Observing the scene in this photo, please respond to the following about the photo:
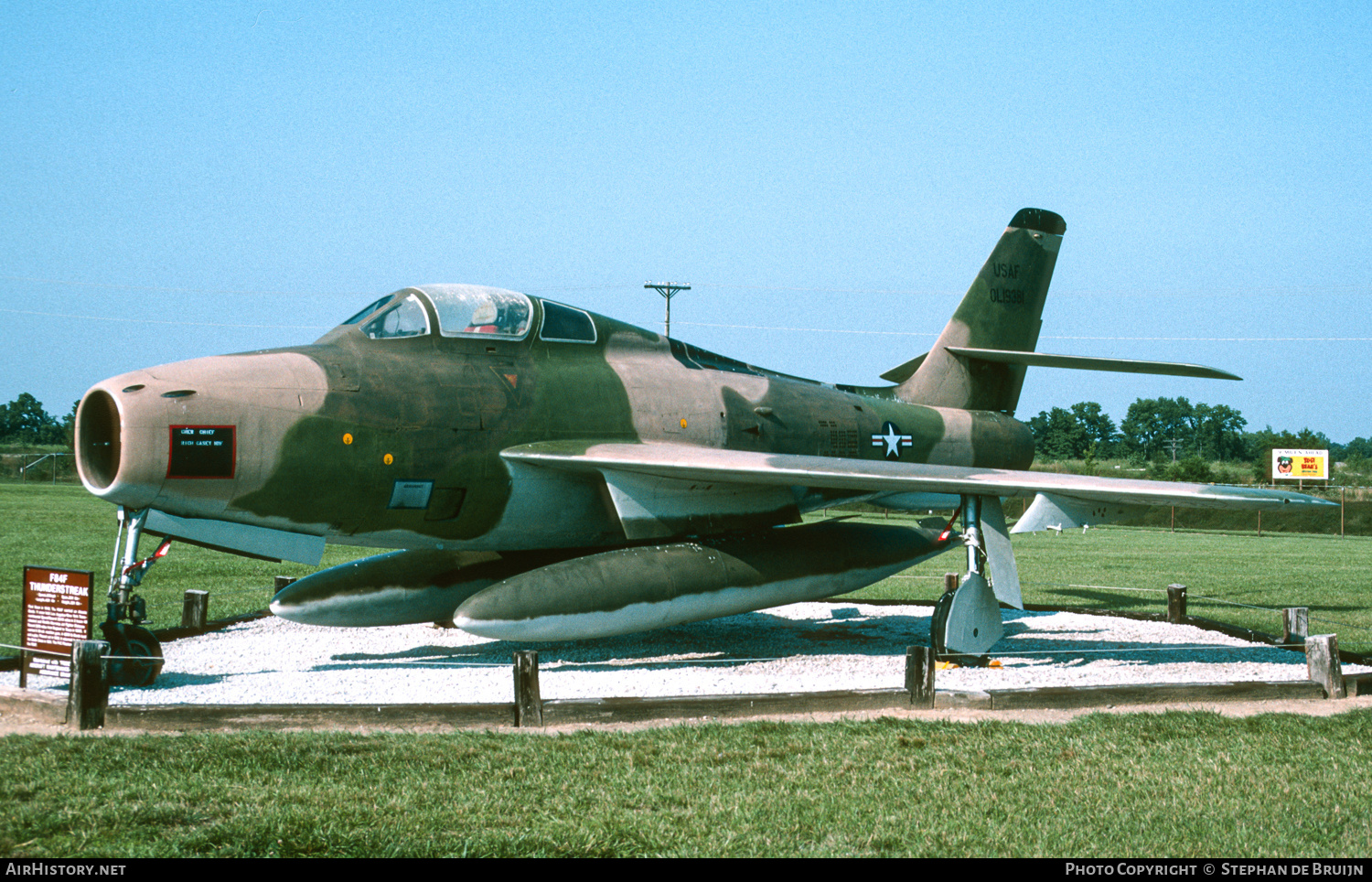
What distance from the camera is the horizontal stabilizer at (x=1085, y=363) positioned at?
12.8 m

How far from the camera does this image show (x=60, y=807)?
539 cm

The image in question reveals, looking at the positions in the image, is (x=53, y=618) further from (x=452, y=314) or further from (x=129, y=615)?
(x=452, y=314)

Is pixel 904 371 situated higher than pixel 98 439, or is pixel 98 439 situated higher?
pixel 904 371

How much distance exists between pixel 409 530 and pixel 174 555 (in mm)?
16904

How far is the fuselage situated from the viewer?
8.42 m

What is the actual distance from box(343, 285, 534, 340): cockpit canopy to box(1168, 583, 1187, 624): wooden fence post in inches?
351

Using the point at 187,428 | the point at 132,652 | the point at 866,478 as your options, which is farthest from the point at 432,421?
the point at 866,478

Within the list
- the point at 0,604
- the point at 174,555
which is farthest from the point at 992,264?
the point at 174,555

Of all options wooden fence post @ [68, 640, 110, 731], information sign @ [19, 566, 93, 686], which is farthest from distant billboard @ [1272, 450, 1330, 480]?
wooden fence post @ [68, 640, 110, 731]

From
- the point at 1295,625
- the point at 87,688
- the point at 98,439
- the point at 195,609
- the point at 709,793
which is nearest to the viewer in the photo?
the point at 709,793

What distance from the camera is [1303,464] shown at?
222ft

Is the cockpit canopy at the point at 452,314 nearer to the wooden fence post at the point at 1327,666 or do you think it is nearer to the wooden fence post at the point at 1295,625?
the wooden fence post at the point at 1327,666

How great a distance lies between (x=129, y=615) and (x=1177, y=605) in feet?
39.3

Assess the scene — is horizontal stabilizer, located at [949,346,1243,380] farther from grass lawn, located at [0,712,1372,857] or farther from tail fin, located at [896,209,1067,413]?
grass lawn, located at [0,712,1372,857]
